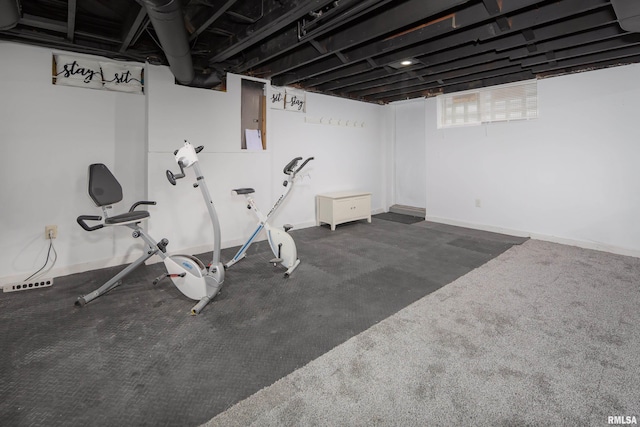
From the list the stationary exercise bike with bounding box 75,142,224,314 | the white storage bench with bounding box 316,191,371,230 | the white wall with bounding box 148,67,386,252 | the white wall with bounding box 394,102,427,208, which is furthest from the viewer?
the white wall with bounding box 394,102,427,208

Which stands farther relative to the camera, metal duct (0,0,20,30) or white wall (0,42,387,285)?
white wall (0,42,387,285)

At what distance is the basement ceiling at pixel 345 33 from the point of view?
2.34 metres

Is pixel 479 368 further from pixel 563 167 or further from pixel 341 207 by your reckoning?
pixel 563 167

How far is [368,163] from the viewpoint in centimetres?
632

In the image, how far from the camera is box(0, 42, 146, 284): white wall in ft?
9.45

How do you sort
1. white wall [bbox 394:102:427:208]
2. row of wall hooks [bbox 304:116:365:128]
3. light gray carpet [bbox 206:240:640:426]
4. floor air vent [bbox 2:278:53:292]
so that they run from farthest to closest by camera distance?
white wall [bbox 394:102:427:208]
row of wall hooks [bbox 304:116:365:128]
floor air vent [bbox 2:278:53:292]
light gray carpet [bbox 206:240:640:426]

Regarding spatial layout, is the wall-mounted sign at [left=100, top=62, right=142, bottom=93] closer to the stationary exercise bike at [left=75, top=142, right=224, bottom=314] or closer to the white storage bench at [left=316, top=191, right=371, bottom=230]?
the stationary exercise bike at [left=75, top=142, right=224, bottom=314]

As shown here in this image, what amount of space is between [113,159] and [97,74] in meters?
0.94

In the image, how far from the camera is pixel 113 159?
339cm

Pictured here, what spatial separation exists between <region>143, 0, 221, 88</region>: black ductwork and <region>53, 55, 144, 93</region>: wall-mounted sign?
23.1 inches

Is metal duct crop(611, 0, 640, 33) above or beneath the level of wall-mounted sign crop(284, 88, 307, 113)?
beneath

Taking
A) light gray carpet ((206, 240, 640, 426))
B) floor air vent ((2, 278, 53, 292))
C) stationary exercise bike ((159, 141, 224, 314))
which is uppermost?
stationary exercise bike ((159, 141, 224, 314))

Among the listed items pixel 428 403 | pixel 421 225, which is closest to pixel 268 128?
pixel 421 225

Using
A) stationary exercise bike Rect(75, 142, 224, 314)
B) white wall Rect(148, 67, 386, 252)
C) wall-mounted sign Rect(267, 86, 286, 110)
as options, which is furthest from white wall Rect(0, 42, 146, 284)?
wall-mounted sign Rect(267, 86, 286, 110)
